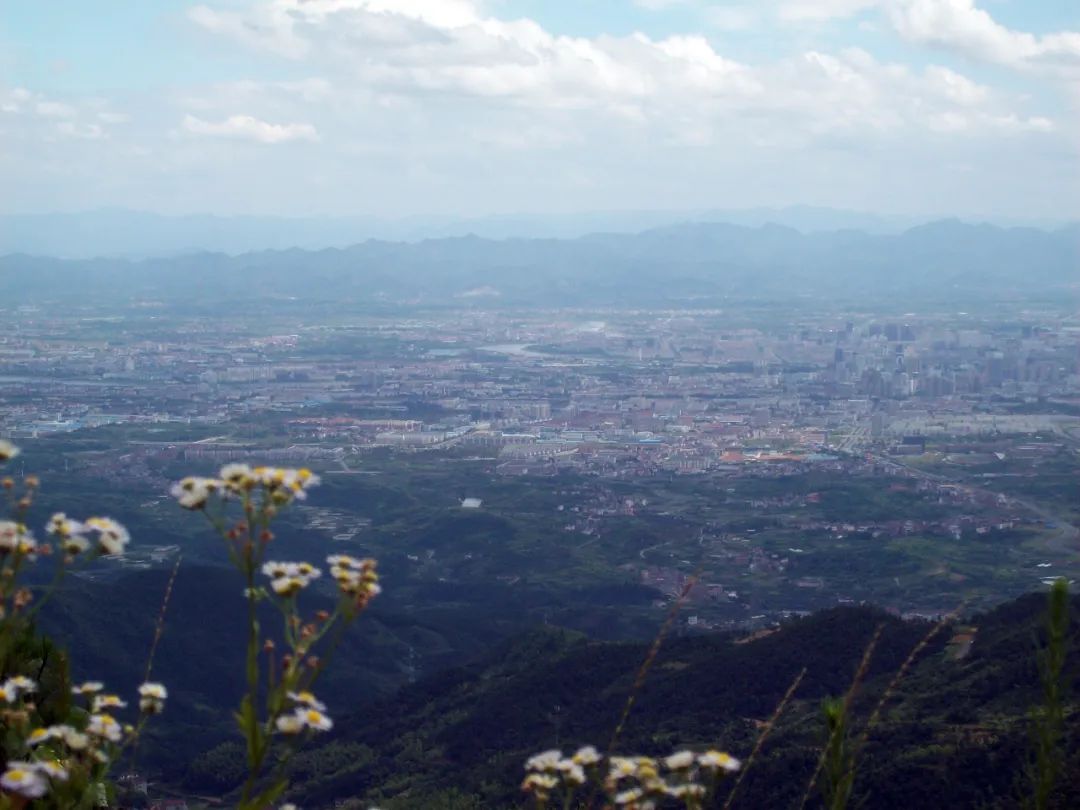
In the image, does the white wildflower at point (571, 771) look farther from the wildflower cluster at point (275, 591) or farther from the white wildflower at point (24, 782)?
the white wildflower at point (24, 782)

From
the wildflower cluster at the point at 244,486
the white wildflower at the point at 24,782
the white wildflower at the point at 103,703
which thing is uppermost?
the wildflower cluster at the point at 244,486

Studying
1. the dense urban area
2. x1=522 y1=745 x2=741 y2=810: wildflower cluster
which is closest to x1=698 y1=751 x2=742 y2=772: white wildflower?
x1=522 y1=745 x2=741 y2=810: wildflower cluster

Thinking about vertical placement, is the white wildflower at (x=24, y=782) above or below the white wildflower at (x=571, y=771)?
above

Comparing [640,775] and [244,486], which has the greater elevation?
[244,486]

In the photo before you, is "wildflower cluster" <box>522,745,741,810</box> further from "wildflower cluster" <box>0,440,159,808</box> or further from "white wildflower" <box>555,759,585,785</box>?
"wildflower cluster" <box>0,440,159,808</box>

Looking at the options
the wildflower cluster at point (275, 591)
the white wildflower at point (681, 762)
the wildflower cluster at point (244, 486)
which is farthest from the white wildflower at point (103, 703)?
the white wildflower at point (681, 762)

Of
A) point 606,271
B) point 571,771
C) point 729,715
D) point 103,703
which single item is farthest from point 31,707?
point 606,271

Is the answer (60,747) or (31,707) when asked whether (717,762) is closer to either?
(31,707)
